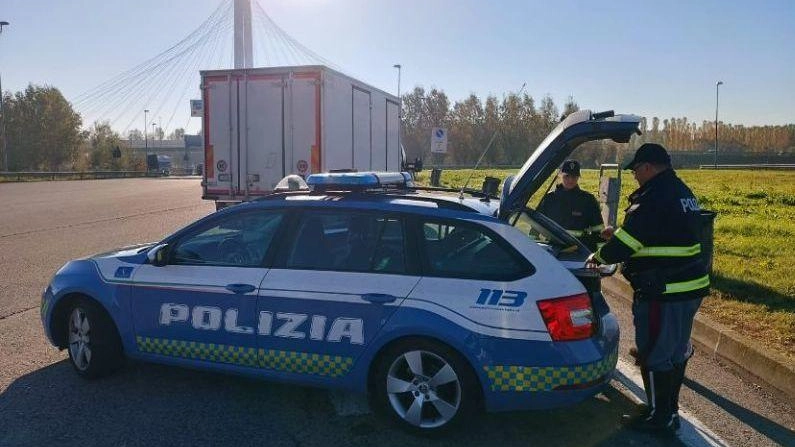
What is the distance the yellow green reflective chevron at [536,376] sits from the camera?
3.38 meters

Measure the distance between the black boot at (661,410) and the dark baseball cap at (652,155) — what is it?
1285 millimetres

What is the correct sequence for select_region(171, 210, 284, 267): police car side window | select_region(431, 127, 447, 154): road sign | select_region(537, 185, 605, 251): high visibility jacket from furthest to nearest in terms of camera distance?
select_region(431, 127, 447, 154): road sign, select_region(537, 185, 605, 251): high visibility jacket, select_region(171, 210, 284, 267): police car side window

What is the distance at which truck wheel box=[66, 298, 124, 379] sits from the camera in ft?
14.6

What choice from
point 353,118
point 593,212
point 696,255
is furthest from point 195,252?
point 353,118

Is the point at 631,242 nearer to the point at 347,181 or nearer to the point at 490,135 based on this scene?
the point at 347,181

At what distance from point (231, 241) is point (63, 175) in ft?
164

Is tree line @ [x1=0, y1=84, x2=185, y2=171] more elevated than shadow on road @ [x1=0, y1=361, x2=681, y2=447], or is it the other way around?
tree line @ [x1=0, y1=84, x2=185, y2=171]

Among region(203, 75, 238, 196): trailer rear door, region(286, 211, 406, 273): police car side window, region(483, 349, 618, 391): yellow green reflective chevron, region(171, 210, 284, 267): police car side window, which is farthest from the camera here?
region(203, 75, 238, 196): trailer rear door

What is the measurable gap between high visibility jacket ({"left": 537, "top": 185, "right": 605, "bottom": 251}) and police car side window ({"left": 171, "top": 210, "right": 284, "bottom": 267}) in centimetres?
298

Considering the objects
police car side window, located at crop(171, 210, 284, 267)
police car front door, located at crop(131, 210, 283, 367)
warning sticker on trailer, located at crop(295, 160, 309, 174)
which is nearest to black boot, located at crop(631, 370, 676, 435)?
police car front door, located at crop(131, 210, 283, 367)

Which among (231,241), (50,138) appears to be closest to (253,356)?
(231,241)

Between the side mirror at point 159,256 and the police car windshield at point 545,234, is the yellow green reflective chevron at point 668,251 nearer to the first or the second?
the police car windshield at point 545,234

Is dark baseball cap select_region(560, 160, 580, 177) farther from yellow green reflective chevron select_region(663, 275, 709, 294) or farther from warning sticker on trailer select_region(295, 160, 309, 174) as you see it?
warning sticker on trailer select_region(295, 160, 309, 174)

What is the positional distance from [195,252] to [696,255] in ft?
10.7
